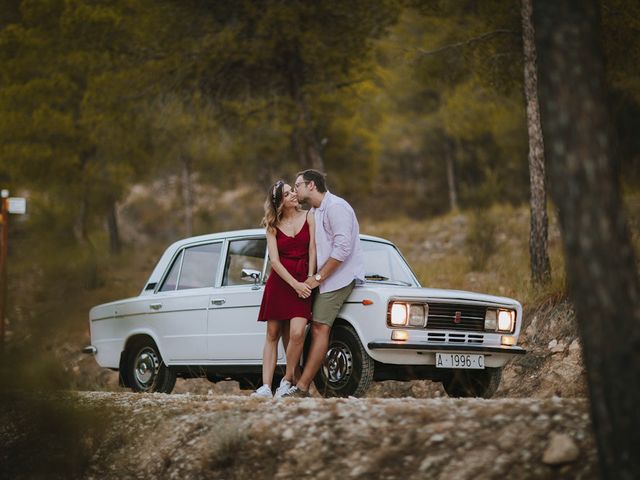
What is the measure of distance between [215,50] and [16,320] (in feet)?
42.1

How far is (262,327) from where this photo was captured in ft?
26.1

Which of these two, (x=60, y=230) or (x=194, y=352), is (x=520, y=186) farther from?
(x=60, y=230)

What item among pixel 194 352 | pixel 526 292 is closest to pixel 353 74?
pixel 526 292

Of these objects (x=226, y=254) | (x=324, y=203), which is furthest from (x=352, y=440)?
(x=226, y=254)

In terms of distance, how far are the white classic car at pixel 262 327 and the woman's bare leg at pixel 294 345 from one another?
0.30 m

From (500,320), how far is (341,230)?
1669mm

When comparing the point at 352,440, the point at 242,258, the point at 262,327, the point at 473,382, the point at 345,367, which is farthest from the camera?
the point at 242,258

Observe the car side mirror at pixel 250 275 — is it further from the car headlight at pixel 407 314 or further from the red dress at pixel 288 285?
the car headlight at pixel 407 314

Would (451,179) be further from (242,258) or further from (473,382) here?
(473,382)

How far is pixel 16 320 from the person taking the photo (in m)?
4.79

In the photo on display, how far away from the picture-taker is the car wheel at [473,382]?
25.8ft

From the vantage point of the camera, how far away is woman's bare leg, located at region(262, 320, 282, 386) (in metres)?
7.46

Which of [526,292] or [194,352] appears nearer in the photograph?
[194,352]

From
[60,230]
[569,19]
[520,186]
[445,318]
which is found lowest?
[445,318]
